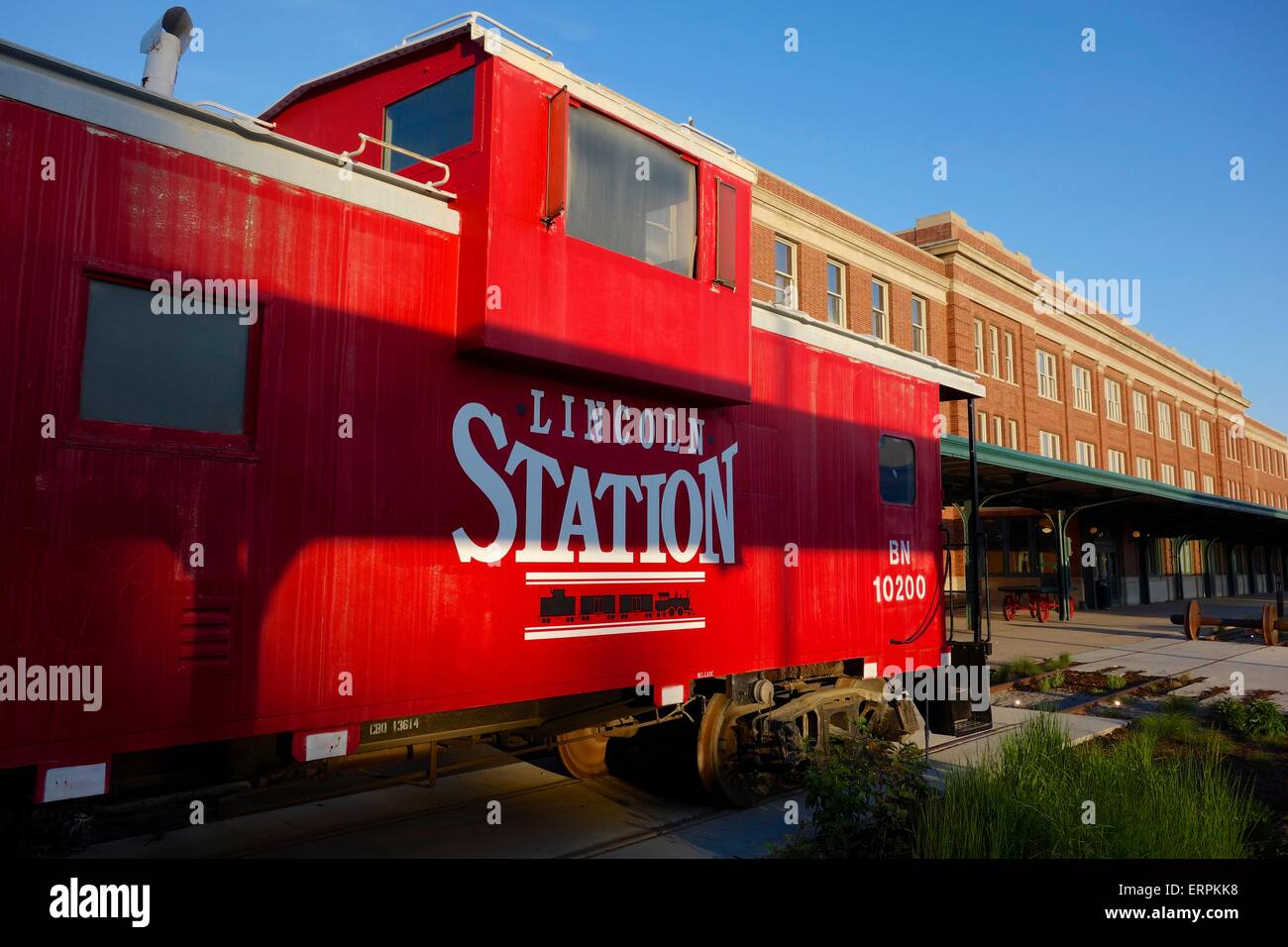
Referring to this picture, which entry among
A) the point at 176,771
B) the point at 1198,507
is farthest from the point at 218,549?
the point at 1198,507

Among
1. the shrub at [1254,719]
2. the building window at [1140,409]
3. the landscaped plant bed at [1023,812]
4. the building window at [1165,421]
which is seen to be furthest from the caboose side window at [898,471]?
the building window at [1165,421]

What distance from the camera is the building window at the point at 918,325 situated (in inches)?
1184

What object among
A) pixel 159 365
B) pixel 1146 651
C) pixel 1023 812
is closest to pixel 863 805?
pixel 1023 812

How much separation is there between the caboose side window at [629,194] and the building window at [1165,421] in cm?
5179

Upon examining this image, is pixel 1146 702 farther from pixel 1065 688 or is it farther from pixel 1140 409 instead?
pixel 1140 409

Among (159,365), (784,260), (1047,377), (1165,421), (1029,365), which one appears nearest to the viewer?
(159,365)

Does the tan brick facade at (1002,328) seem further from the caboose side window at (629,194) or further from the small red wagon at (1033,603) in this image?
the caboose side window at (629,194)

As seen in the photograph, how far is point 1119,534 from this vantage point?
1499 inches

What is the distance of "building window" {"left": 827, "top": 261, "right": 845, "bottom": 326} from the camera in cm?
2692

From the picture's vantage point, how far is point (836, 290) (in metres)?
27.3

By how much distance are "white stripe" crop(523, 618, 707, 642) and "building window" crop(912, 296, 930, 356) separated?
25.3 meters

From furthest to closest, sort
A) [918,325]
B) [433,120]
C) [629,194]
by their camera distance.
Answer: [918,325] → [629,194] → [433,120]

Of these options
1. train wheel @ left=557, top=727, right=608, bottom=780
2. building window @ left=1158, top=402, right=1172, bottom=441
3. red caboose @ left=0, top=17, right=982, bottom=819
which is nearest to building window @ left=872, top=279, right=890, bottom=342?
red caboose @ left=0, top=17, right=982, bottom=819

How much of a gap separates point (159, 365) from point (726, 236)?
4.18m
